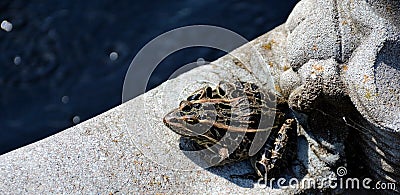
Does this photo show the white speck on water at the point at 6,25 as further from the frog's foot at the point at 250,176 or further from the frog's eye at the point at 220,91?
the frog's foot at the point at 250,176

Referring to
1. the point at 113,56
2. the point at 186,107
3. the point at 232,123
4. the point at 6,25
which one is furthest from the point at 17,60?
the point at 232,123

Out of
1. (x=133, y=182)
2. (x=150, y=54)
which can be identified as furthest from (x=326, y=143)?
(x=150, y=54)

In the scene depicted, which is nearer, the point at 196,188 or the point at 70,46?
the point at 196,188

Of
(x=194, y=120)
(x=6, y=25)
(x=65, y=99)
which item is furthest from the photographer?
(x=6, y=25)

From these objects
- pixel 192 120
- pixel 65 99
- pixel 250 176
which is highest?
pixel 192 120

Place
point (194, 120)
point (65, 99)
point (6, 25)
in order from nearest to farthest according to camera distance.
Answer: point (194, 120), point (65, 99), point (6, 25)

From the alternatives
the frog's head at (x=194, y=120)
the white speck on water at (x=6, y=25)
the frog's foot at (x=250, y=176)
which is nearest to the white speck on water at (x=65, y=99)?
the white speck on water at (x=6, y=25)

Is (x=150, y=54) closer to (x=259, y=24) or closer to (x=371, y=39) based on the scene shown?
(x=259, y=24)

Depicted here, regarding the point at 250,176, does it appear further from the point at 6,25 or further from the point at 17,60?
the point at 6,25
